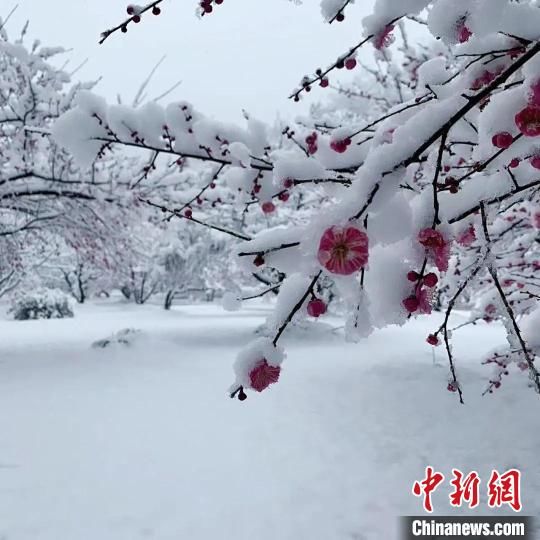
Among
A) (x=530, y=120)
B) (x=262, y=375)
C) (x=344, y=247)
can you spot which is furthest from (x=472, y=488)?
(x=344, y=247)

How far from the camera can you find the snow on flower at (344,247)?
3.43 feet

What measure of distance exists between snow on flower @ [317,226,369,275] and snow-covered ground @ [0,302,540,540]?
2.61 m

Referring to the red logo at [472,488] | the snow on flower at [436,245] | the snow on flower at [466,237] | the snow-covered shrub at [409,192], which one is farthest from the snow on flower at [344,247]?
the red logo at [472,488]

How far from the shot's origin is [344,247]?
41.3 inches

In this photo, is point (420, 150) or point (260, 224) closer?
point (420, 150)

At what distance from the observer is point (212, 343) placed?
35.2ft

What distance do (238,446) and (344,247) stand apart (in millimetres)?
3892

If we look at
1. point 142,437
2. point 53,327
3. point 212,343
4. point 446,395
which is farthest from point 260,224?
point 142,437

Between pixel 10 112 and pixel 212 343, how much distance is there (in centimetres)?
591

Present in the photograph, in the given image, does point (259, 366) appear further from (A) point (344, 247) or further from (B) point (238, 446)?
(B) point (238, 446)

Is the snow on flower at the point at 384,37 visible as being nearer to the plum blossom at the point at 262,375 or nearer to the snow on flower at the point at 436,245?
the snow on flower at the point at 436,245

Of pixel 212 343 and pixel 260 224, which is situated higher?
pixel 260 224

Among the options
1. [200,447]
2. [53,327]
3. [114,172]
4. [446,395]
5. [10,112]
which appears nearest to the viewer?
[200,447]

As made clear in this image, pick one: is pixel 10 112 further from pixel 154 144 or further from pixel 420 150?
pixel 420 150
